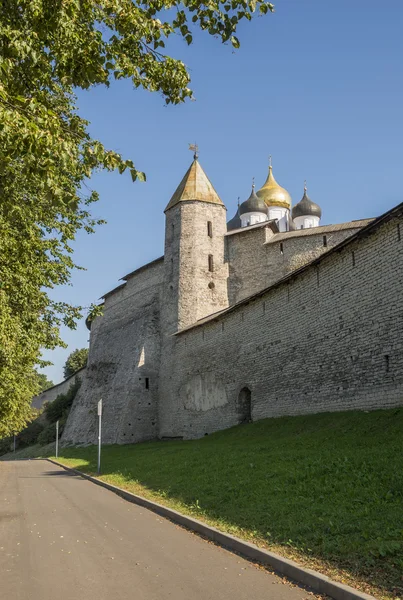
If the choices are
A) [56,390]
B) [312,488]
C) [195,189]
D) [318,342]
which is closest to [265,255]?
[195,189]

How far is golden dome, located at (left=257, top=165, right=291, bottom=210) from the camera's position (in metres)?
57.8

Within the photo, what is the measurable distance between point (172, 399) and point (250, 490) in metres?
24.0

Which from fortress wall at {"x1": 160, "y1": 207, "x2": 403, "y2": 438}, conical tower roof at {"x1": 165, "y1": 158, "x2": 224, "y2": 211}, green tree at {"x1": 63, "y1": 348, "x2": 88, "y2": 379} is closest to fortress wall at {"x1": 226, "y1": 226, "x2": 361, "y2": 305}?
conical tower roof at {"x1": 165, "y1": 158, "x2": 224, "y2": 211}

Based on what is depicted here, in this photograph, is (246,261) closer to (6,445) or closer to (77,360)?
(6,445)

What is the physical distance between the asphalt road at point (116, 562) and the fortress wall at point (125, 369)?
25.0m

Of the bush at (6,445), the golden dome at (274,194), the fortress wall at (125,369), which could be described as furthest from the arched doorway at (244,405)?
the bush at (6,445)

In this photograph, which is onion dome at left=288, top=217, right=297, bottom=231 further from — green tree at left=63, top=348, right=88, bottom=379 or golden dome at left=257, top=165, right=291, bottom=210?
green tree at left=63, top=348, right=88, bottom=379

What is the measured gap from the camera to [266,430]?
1920 centimetres

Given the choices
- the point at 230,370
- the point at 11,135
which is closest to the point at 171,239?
the point at 230,370

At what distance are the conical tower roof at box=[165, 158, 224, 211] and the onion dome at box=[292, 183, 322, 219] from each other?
55.5ft

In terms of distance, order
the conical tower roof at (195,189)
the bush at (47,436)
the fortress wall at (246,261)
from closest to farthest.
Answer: the fortress wall at (246,261) < the conical tower roof at (195,189) < the bush at (47,436)

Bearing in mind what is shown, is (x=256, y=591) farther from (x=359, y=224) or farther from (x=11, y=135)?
(x=359, y=224)

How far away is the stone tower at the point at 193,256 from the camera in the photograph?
3544 cm

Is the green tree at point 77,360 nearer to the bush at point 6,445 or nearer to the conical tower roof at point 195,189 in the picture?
the bush at point 6,445
